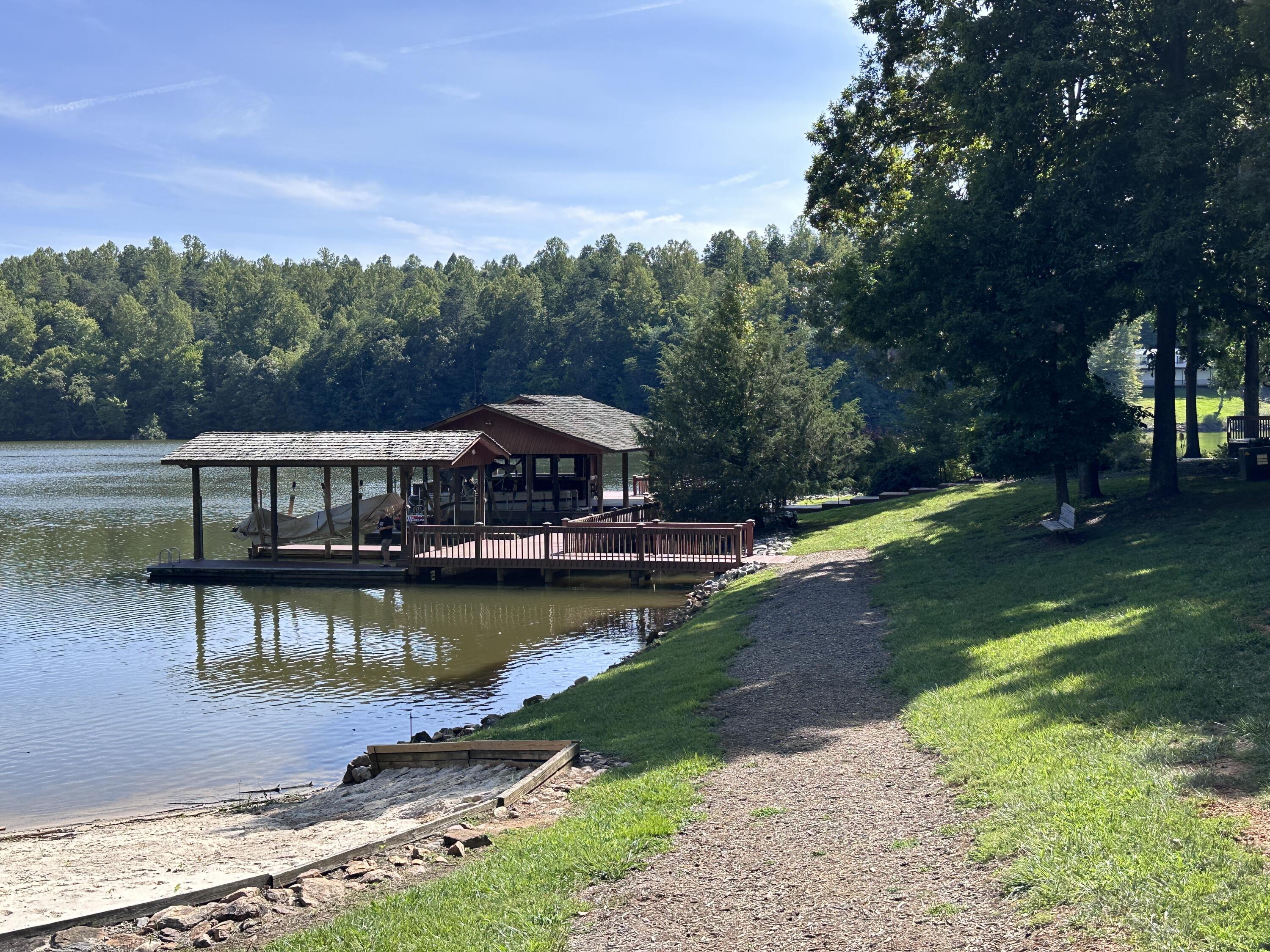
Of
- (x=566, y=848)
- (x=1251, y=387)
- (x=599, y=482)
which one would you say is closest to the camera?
(x=566, y=848)

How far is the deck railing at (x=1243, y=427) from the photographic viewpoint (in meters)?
34.1

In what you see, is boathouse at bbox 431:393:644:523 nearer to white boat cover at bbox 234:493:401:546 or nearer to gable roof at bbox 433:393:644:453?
gable roof at bbox 433:393:644:453

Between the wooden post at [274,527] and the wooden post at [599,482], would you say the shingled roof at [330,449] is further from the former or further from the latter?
the wooden post at [599,482]

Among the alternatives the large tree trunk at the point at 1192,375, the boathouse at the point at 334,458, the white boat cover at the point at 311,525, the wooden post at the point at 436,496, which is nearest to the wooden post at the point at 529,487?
the boathouse at the point at 334,458

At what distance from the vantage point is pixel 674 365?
33.8 meters

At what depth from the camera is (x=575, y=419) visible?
1476 inches

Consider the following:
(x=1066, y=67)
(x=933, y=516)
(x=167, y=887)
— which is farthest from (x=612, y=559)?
(x=167, y=887)

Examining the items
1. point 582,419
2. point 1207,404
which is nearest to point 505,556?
point 582,419

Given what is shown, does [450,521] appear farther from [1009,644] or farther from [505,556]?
[1009,644]

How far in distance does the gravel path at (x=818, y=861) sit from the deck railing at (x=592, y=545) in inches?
576

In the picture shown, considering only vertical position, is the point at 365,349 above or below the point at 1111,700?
above

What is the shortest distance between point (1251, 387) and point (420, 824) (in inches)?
1286

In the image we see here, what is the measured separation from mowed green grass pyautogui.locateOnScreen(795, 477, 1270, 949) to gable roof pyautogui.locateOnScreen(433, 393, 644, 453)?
15.7m

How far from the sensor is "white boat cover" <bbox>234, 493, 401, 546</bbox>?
31094 mm
